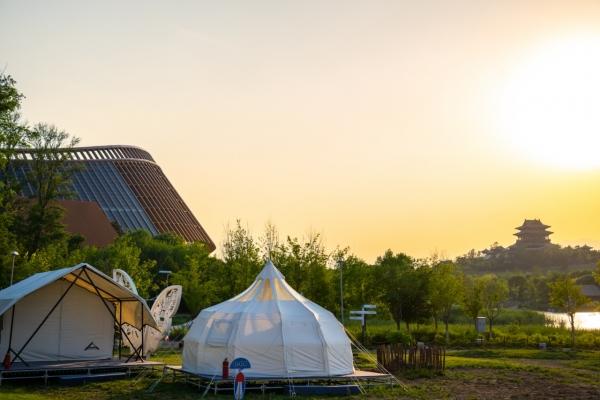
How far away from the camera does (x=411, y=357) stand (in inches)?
1070

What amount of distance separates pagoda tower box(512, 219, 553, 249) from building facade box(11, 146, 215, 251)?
96757 millimetres

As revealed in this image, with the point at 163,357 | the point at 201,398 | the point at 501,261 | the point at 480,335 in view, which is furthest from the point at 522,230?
the point at 201,398

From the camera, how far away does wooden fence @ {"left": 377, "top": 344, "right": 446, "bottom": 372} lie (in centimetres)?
2689

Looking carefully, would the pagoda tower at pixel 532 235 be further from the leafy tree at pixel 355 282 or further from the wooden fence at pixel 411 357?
the wooden fence at pixel 411 357

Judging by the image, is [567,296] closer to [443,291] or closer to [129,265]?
[443,291]

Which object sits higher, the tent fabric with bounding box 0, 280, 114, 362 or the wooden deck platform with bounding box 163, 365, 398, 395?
the tent fabric with bounding box 0, 280, 114, 362

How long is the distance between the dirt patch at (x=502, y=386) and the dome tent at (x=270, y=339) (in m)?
3.02

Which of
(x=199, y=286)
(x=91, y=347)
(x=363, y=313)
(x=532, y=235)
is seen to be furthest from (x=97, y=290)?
(x=532, y=235)

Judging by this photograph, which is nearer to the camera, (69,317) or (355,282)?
(69,317)

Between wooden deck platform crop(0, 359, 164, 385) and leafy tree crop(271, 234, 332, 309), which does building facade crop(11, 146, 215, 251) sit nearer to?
leafy tree crop(271, 234, 332, 309)

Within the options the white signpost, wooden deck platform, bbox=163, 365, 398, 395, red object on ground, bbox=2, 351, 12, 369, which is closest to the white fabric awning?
red object on ground, bbox=2, 351, 12, 369

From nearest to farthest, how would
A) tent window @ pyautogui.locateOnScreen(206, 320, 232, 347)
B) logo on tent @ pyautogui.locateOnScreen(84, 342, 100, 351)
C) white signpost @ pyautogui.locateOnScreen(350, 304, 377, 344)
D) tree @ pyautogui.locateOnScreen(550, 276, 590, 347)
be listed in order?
1. tent window @ pyautogui.locateOnScreen(206, 320, 232, 347)
2. logo on tent @ pyautogui.locateOnScreen(84, 342, 100, 351)
3. white signpost @ pyautogui.locateOnScreen(350, 304, 377, 344)
4. tree @ pyautogui.locateOnScreen(550, 276, 590, 347)

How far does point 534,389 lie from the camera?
73.9 ft

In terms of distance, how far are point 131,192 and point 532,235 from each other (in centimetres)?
10804
